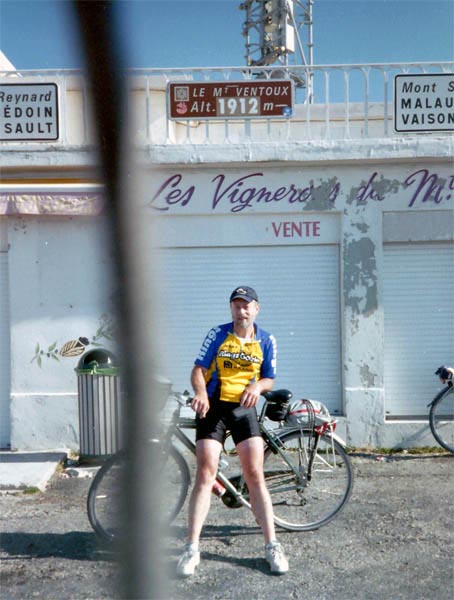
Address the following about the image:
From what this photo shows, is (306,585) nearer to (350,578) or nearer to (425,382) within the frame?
(350,578)

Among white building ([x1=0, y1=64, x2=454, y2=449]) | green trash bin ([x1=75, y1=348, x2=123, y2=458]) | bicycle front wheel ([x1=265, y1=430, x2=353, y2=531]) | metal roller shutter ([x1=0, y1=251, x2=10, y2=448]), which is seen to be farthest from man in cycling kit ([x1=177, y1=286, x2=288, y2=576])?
metal roller shutter ([x1=0, y1=251, x2=10, y2=448])

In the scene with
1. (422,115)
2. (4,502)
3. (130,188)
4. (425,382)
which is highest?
(422,115)

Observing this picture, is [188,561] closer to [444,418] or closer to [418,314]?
[444,418]

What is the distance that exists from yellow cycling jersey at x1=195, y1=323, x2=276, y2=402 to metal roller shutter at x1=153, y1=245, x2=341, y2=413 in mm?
3159

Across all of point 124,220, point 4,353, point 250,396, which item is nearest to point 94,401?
point 4,353

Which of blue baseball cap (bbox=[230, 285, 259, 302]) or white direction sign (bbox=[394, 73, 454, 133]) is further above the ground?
white direction sign (bbox=[394, 73, 454, 133])

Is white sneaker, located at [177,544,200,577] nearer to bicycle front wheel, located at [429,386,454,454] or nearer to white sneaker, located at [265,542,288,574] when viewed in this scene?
white sneaker, located at [265,542,288,574]

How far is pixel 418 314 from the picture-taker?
7.62m

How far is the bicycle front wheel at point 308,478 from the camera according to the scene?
4.78 m

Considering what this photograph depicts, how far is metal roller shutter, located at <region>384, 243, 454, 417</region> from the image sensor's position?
7582 mm

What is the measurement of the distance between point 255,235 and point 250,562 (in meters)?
3.94

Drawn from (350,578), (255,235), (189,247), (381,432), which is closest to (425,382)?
(381,432)

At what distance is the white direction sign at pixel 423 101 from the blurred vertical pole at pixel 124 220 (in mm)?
6805

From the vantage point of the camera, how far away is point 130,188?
1031mm
